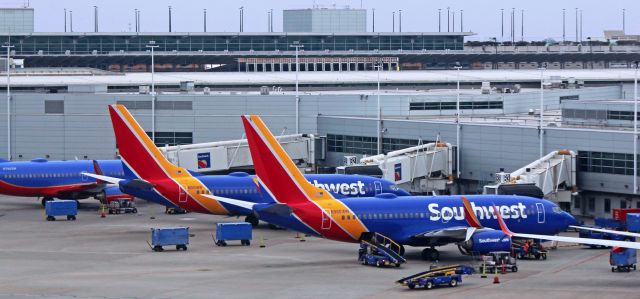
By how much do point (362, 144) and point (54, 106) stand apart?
28672mm

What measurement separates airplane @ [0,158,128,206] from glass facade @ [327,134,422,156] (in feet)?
65.8

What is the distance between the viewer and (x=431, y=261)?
72.2m

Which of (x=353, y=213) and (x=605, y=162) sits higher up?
(x=605, y=162)

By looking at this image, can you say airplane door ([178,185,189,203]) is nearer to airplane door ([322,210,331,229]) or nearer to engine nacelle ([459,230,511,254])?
airplane door ([322,210,331,229])

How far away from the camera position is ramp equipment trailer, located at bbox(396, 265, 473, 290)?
62062mm

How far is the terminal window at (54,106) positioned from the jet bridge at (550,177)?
45.2 meters

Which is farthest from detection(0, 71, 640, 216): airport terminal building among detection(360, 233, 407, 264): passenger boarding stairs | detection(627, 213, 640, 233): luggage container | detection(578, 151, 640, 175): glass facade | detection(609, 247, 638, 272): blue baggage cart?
detection(360, 233, 407, 264): passenger boarding stairs

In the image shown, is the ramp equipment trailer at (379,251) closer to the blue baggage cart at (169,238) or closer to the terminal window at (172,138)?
the blue baggage cart at (169,238)

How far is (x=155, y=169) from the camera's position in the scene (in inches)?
3450

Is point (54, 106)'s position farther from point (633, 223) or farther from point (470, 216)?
point (633, 223)

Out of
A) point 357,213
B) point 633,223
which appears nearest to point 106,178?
point 357,213

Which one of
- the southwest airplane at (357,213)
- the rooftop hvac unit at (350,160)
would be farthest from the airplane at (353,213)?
the rooftop hvac unit at (350,160)

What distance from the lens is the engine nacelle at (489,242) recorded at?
69625 mm

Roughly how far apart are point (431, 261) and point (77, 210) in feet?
123
